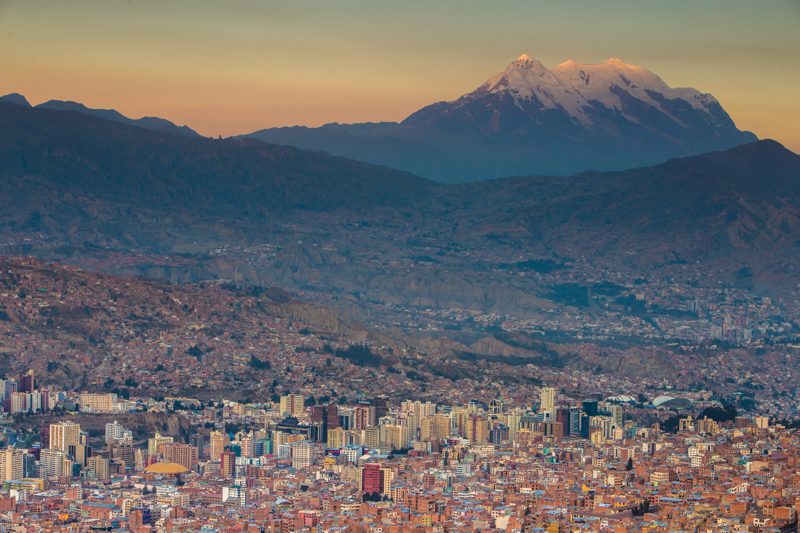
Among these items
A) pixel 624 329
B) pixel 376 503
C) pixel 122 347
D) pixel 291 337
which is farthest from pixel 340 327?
pixel 376 503

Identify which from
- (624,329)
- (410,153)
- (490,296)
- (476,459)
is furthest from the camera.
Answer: (410,153)

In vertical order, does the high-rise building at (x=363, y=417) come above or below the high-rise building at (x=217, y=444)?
above

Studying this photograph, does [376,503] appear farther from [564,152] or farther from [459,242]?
[564,152]

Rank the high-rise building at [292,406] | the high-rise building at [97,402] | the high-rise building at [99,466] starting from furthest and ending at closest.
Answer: the high-rise building at [292,406] < the high-rise building at [97,402] < the high-rise building at [99,466]

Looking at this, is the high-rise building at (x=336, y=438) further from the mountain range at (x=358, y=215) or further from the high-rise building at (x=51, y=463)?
the mountain range at (x=358, y=215)

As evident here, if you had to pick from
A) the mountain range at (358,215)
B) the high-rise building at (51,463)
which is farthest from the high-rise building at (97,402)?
the mountain range at (358,215)

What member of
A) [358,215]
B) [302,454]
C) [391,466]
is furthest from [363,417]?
[358,215]
